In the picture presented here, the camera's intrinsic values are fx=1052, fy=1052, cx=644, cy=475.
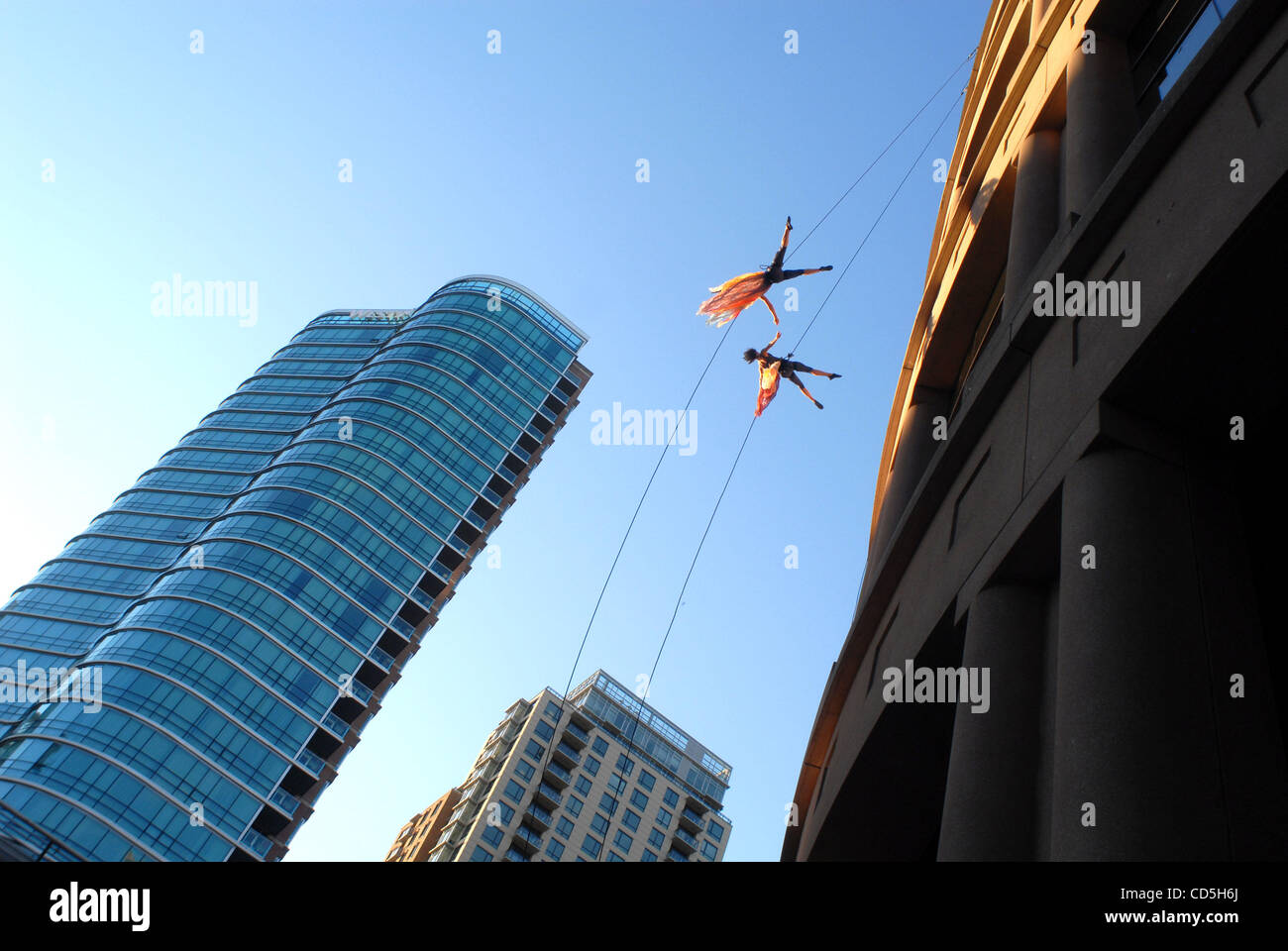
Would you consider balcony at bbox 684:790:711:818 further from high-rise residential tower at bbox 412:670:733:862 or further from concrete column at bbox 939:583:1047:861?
concrete column at bbox 939:583:1047:861

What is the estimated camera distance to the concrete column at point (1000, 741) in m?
7.31

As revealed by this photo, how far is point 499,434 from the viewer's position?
321ft

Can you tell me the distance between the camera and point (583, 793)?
7988 centimetres

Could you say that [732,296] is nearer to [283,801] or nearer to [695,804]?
[283,801]

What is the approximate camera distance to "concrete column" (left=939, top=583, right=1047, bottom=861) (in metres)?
7.31

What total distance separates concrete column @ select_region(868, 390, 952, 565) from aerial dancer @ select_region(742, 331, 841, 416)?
472cm

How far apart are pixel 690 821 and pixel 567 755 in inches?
448

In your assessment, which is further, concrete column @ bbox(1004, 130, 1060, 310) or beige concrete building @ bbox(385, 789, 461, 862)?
beige concrete building @ bbox(385, 789, 461, 862)

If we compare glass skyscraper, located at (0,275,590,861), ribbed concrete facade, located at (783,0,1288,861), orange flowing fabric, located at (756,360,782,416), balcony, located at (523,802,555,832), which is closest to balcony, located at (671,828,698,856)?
balcony, located at (523,802,555,832)

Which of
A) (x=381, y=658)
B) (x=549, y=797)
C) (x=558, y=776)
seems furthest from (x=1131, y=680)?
(x=381, y=658)

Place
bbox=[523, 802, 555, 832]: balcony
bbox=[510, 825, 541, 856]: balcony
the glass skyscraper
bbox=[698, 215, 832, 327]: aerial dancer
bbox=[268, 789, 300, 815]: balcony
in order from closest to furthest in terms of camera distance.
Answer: bbox=[698, 215, 832, 327]: aerial dancer → the glass skyscraper → bbox=[268, 789, 300, 815]: balcony → bbox=[510, 825, 541, 856]: balcony → bbox=[523, 802, 555, 832]: balcony

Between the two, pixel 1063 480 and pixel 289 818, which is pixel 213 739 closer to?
pixel 289 818
